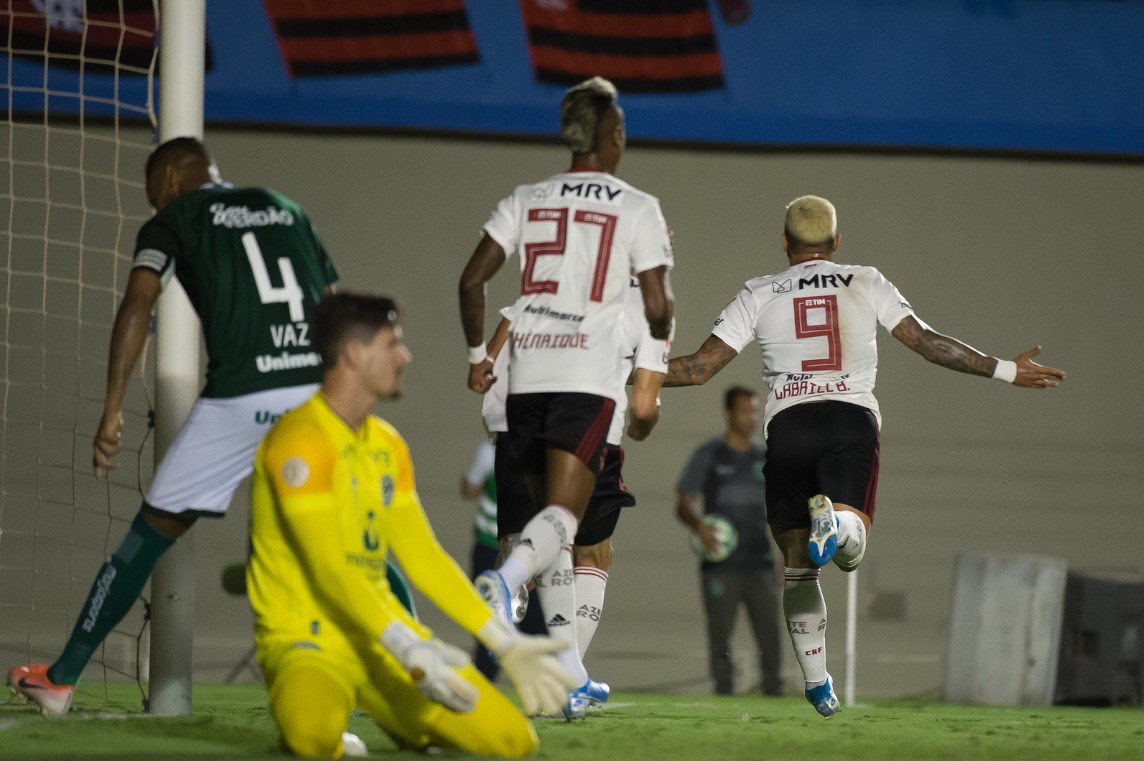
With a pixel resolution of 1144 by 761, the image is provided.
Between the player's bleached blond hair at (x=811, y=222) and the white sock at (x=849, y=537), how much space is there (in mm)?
1214

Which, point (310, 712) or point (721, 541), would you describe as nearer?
point (310, 712)

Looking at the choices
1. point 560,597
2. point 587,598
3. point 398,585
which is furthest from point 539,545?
point 587,598

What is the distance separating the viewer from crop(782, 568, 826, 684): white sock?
6102mm

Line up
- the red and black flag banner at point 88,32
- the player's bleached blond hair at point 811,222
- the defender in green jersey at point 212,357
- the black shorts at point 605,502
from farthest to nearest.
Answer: the red and black flag banner at point 88,32 → the player's bleached blond hair at point 811,222 → the black shorts at point 605,502 → the defender in green jersey at point 212,357

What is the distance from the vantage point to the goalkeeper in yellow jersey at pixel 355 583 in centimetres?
387

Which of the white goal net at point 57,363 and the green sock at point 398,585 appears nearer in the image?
the green sock at point 398,585

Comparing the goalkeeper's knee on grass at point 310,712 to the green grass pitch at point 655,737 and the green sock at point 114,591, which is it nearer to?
the green grass pitch at point 655,737

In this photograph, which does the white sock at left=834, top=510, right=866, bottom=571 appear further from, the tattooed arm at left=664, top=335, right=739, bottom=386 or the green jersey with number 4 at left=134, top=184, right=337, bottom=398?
the green jersey with number 4 at left=134, top=184, right=337, bottom=398

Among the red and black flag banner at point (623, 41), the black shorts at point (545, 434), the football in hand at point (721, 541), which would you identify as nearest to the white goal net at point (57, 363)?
the red and black flag banner at point (623, 41)

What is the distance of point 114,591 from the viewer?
5098mm

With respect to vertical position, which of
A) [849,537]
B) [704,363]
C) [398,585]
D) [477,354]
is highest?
[704,363]

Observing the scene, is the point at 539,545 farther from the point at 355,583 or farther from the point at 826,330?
the point at 826,330

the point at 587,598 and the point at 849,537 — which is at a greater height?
the point at 849,537

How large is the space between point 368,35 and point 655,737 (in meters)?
8.02
